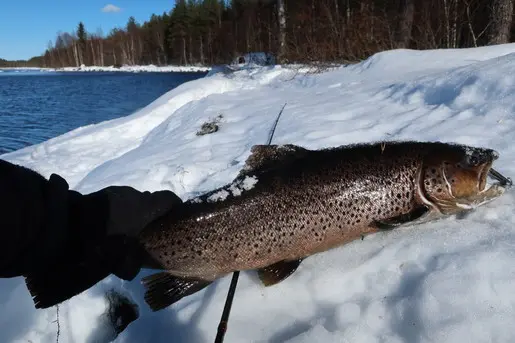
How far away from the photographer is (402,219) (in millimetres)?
2037

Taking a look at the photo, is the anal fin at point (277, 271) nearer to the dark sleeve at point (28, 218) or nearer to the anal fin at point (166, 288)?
the anal fin at point (166, 288)

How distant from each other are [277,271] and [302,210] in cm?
35

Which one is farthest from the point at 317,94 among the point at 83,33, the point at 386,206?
the point at 83,33

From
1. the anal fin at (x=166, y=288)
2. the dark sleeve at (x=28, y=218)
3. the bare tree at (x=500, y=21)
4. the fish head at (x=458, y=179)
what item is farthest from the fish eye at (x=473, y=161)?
the bare tree at (x=500, y=21)

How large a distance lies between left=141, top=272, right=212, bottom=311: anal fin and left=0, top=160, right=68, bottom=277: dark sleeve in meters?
0.59

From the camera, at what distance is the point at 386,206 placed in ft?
6.87

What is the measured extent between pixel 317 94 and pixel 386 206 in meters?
4.82

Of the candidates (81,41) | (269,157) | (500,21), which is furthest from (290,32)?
(81,41)

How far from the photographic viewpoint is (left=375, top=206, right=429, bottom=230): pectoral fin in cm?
203

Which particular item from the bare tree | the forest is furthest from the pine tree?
the bare tree

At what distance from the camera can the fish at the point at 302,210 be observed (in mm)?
2008

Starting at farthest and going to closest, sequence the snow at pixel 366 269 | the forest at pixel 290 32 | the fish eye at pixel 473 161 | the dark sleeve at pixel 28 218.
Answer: the forest at pixel 290 32, the fish eye at pixel 473 161, the snow at pixel 366 269, the dark sleeve at pixel 28 218

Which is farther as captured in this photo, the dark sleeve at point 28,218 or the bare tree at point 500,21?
the bare tree at point 500,21

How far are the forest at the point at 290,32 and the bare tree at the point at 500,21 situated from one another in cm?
2
